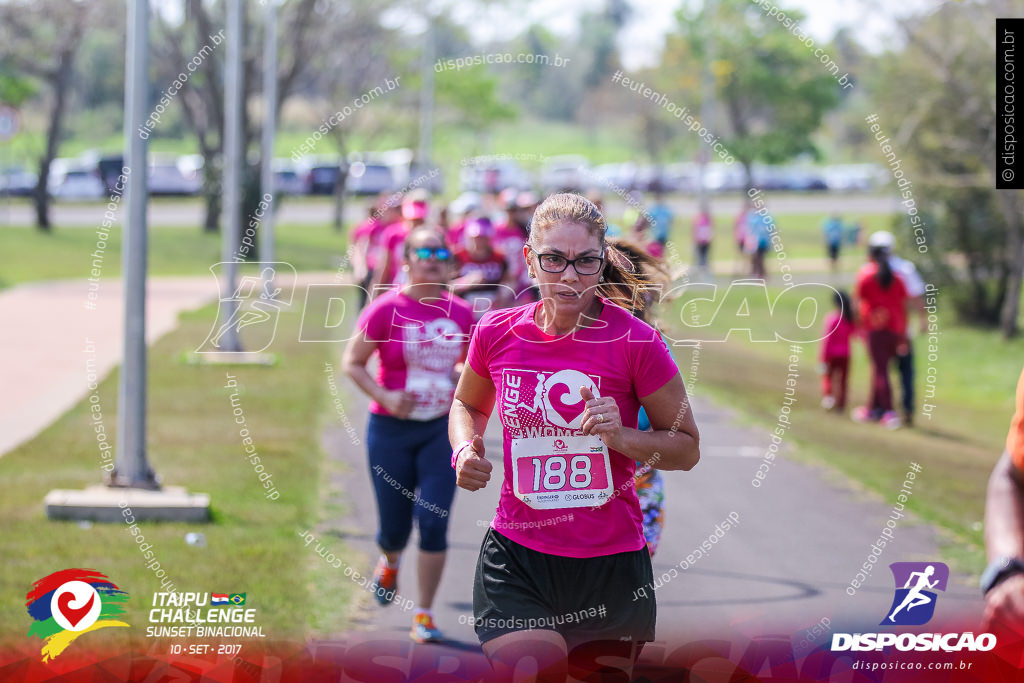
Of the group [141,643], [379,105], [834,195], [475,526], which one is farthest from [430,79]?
[834,195]

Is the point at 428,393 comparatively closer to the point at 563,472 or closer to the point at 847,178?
the point at 563,472

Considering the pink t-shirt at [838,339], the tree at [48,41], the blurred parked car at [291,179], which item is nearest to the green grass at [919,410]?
the pink t-shirt at [838,339]

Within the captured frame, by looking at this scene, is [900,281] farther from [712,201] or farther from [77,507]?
[712,201]

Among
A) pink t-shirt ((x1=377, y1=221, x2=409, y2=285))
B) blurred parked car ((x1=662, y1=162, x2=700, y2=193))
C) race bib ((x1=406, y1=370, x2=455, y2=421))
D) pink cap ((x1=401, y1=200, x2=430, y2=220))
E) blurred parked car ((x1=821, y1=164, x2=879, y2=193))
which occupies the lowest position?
race bib ((x1=406, y1=370, x2=455, y2=421))

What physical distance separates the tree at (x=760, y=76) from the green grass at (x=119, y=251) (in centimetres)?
1051

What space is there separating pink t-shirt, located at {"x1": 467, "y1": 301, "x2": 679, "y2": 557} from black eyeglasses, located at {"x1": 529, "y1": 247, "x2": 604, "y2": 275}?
0.14 metres

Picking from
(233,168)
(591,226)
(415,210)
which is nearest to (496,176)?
(233,168)

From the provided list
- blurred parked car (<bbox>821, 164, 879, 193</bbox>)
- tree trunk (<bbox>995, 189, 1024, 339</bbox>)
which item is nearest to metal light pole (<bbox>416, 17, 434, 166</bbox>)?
tree trunk (<bbox>995, 189, 1024, 339</bbox>)

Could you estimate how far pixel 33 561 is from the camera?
6.58 meters

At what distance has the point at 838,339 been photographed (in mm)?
13781

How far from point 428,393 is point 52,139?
32.7m

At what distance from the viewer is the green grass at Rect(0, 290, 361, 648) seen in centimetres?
631

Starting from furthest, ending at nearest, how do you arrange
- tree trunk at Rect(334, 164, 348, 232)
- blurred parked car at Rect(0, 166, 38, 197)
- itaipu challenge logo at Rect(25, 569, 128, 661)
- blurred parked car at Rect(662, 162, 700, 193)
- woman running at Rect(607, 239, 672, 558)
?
blurred parked car at Rect(662, 162, 700, 193) → blurred parked car at Rect(0, 166, 38, 197) → tree trunk at Rect(334, 164, 348, 232) → itaipu challenge logo at Rect(25, 569, 128, 661) → woman running at Rect(607, 239, 672, 558)

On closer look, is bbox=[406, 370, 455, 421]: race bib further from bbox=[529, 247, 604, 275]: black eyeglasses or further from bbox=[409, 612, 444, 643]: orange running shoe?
bbox=[529, 247, 604, 275]: black eyeglasses
